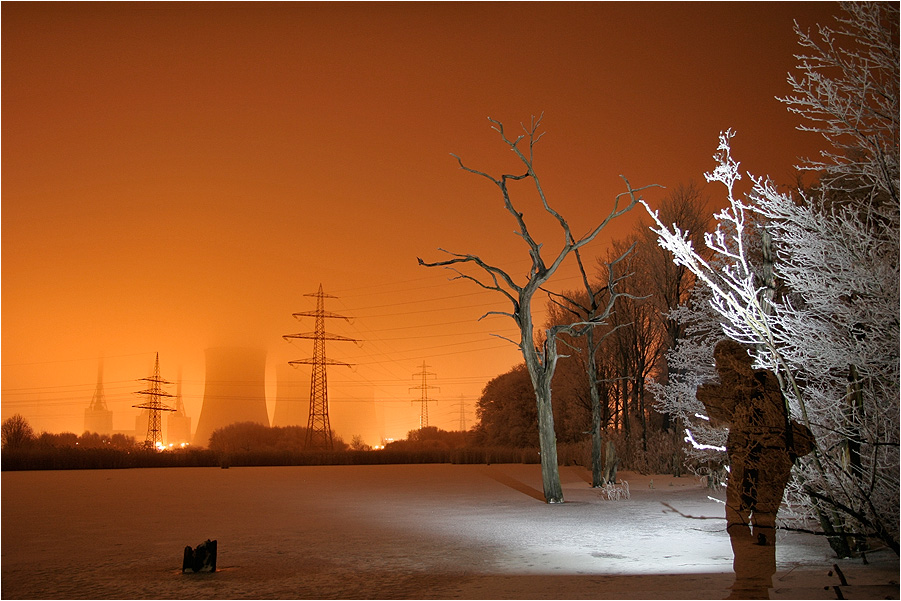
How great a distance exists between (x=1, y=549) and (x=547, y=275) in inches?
421

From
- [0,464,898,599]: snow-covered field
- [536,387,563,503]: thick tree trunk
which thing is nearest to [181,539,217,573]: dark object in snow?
[0,464,898,599]: snow-covered field

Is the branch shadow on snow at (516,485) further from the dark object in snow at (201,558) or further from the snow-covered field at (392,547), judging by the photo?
the dark object in snow at (201,558)

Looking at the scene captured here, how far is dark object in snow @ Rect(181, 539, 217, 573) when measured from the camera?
781 centimetres

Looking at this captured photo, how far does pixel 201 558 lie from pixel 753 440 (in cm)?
541

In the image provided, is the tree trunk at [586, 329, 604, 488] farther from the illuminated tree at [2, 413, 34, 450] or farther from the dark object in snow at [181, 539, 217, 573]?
the illuminated tree at [2, 413, 34, 450]

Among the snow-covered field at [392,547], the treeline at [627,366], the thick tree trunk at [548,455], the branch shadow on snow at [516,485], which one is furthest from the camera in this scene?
the treeline at [627,366]

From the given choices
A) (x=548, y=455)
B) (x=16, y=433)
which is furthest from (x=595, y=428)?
(x=16, y=433)

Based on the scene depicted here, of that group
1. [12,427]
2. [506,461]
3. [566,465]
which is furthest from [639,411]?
[12,427]

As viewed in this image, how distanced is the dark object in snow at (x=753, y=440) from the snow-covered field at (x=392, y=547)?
0.53 metres

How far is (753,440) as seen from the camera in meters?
6.47

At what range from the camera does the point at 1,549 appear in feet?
31.0

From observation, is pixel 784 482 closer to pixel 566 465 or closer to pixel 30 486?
pixel 30 486

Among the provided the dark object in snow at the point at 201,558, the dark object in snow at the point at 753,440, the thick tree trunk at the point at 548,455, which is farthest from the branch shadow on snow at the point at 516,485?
the dark object in snow at the point at 753,440

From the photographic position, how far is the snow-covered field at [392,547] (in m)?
6.68
